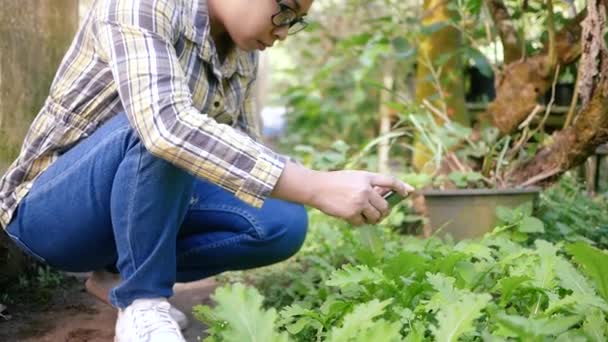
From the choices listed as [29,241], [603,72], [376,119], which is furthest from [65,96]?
[376,119]

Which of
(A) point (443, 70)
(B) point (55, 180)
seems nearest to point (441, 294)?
(B) point (55, 180)

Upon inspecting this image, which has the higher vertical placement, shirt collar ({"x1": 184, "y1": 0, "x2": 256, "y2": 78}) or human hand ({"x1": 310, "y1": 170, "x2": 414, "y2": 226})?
shirt collar ({"x1": 184, "y1": 0, "x2": 256, "y2": 78})

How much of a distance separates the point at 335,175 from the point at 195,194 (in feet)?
1.90

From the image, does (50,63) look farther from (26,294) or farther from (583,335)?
(583,335)

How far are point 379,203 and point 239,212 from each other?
51 centimetres

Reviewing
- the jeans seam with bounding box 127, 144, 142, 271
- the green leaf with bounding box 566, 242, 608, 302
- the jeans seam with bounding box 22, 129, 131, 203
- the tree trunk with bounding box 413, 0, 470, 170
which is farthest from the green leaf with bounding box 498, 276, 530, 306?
the tree trunk with bounding box 413, 0, 470, 170

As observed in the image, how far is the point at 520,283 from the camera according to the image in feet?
4.46

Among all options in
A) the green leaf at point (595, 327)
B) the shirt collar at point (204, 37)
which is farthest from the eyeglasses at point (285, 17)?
the green leaf at point (595, 327)

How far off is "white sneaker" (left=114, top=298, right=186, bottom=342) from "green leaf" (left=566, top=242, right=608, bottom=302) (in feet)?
2.42

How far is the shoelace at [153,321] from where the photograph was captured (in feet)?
4.76

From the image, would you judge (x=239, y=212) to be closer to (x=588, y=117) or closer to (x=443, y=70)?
(x=588, y=117)

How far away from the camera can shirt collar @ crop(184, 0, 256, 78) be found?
60.8 inches

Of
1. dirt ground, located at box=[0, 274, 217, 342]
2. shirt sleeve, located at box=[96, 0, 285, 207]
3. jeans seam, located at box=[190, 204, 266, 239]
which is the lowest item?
dirt ground, located at box=[0, 274, 217, 342]

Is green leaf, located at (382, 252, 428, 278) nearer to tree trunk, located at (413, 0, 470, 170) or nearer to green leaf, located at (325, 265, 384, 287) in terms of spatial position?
green leaf, located at (325, 265, 384, 287)
